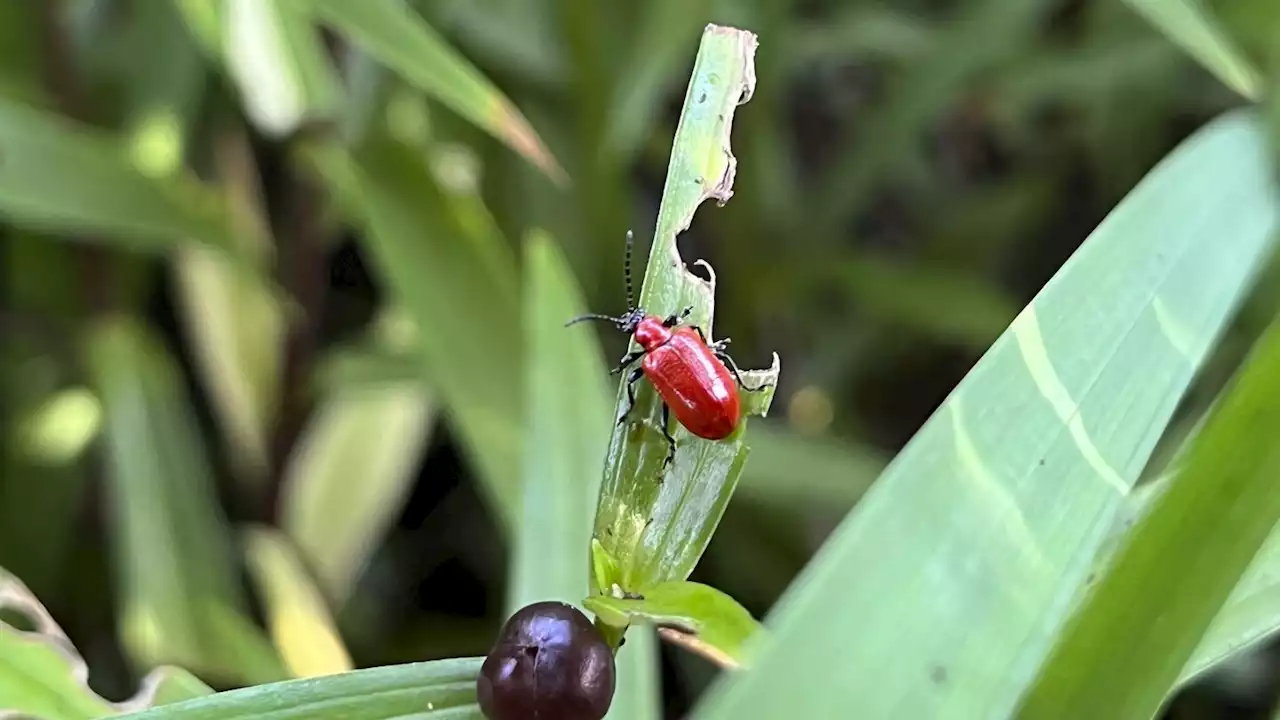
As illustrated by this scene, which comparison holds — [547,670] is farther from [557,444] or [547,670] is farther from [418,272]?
[418,272]

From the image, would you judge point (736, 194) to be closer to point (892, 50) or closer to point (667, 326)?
point (892, 50)

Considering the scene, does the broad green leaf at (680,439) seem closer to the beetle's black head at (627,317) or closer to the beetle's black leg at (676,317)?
the beetle's black leg at (676,317)

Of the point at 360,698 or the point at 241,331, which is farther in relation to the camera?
the point at 241,331

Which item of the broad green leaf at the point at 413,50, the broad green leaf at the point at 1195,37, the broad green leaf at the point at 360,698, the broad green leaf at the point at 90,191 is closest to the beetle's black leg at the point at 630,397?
the broad green leaf at the point at 360,698

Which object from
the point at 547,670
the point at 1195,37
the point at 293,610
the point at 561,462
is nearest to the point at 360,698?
the point at 547,670

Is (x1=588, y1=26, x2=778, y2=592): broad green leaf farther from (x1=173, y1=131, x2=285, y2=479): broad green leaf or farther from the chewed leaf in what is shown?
(x1=173, y1=131, x2=285, y2=479): broad green leaf

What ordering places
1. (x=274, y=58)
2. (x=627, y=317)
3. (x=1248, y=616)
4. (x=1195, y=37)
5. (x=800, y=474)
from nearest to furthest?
(x=1248, y=616) < (x=1195, y=37) < (x=274, y=58) < (x=627, y=317) < (x=800, y=474)

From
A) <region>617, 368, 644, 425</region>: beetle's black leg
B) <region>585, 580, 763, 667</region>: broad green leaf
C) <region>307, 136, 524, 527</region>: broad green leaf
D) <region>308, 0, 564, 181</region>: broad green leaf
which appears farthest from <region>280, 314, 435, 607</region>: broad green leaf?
<region>585, 580, 763, 667</region>: broad green leaf

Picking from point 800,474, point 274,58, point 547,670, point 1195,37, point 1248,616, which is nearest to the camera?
point 547,670
